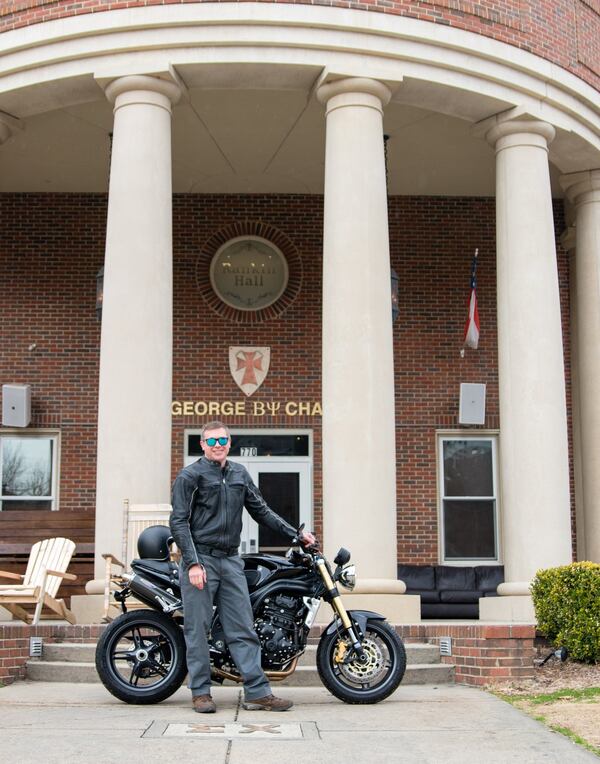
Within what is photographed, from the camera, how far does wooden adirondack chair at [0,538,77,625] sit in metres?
10.0

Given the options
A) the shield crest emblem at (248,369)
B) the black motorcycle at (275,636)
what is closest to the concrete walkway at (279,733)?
the black motorcycle at (275,636)

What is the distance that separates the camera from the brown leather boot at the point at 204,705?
6680mm

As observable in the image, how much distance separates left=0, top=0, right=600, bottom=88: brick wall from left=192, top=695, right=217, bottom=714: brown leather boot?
7.93 m

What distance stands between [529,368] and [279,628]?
623 centimetres

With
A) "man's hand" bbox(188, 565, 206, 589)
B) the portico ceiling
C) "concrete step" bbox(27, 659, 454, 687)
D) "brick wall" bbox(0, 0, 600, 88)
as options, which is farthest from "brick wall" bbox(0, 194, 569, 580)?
"man's hand" bbox(188, 565, 206, 589)

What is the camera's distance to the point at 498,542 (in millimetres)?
17344

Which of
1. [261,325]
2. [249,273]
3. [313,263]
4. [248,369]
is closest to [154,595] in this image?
[248,369]

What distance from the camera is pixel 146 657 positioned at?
7.13m

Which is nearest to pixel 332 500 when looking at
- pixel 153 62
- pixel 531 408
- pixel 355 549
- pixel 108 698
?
pixel 355 549

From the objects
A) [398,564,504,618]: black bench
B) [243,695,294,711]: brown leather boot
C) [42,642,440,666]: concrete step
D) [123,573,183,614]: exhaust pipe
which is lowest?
[243,695,294,711]: brown leather boot

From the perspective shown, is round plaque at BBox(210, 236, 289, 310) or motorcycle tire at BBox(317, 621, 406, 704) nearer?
motorcycle tire at BBox(317, 621, 406, 704)

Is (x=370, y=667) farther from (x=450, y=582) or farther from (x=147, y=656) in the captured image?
(x=450, y=582)

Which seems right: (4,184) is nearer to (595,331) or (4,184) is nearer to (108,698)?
(595,331)

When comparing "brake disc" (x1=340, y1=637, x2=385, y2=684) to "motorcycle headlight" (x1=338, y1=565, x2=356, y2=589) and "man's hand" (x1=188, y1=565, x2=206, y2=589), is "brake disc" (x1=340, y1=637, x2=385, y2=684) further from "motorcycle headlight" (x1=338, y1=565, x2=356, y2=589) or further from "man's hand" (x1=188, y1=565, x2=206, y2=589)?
"man's hand" (x1=188, y1=565, x2=206, y2=589)
